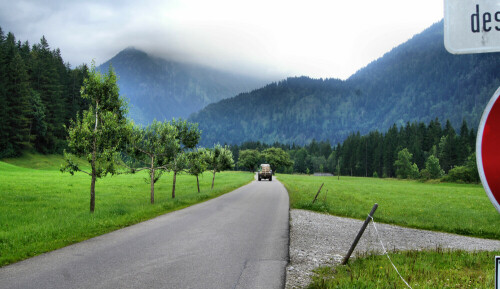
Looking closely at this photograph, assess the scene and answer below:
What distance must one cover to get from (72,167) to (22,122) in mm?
64859

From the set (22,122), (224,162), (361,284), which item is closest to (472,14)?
(361,284)

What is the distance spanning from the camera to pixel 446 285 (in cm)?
615

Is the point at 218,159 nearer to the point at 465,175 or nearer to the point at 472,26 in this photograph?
the point at 472,26

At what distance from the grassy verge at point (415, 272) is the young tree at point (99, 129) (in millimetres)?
13388

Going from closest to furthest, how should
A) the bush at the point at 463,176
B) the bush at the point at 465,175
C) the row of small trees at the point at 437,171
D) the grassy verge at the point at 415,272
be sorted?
the grassy verge at the point at 415,272 < the bush at the point at 465,175 < the bush at the point at 463,176 < the row of small trees at the point at 437,171

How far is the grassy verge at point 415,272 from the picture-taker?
20.0 ft

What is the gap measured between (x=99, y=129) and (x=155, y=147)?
5.79 m

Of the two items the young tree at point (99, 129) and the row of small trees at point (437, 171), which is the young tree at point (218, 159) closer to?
the young tree at point (99, 129)

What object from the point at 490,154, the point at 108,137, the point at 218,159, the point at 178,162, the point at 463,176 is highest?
the point at 108,137

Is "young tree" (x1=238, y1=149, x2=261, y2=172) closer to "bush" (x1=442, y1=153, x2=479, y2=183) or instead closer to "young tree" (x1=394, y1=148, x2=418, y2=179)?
"young tree" (x1=394, y1=148, x2=418, y2=179)

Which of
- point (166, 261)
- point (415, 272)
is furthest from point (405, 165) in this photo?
point (166, 261)

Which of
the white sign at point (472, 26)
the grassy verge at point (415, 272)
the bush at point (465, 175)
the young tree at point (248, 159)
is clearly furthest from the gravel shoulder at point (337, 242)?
the young tree at point (248, 159)

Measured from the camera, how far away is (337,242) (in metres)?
10.4

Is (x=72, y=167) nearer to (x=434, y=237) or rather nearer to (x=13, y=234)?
(x=13, y=234)
